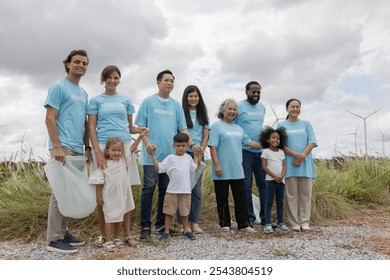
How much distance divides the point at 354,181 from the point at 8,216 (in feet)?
21.9

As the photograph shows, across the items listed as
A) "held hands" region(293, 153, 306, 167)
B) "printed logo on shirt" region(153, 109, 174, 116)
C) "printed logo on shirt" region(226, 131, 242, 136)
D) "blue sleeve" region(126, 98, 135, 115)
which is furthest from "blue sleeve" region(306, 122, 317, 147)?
"blue sleeve" region(126, 98, 135, 115)

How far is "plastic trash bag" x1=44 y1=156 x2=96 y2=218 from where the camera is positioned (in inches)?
190

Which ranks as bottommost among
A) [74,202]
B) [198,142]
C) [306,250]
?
[306,250]

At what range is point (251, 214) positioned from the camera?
6.41 metres

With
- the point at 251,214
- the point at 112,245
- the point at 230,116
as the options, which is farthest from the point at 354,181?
the point at 112,245

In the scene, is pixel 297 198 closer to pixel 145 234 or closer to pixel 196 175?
pixel 196 175

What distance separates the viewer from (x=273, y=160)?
19.4 feet

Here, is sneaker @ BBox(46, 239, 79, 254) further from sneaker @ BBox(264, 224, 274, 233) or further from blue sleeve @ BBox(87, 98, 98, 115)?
sneaker @ BBox(264, 224, 274, 233)

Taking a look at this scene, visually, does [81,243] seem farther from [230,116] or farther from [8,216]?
[230,116]

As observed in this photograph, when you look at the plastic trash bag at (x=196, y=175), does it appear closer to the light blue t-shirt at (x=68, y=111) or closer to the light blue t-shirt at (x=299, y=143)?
the light blue t-shirt at (x=299, y=143)

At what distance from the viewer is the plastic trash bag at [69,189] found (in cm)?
483

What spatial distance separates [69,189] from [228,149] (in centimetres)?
205

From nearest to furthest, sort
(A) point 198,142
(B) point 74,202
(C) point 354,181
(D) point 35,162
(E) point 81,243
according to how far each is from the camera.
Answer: (B) point 74,202
(E) point 81,243
(A) point 198,142
(D) point 35,162
(C) point 354,181

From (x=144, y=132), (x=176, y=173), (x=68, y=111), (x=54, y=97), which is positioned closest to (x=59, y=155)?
(x=68, y=111)
